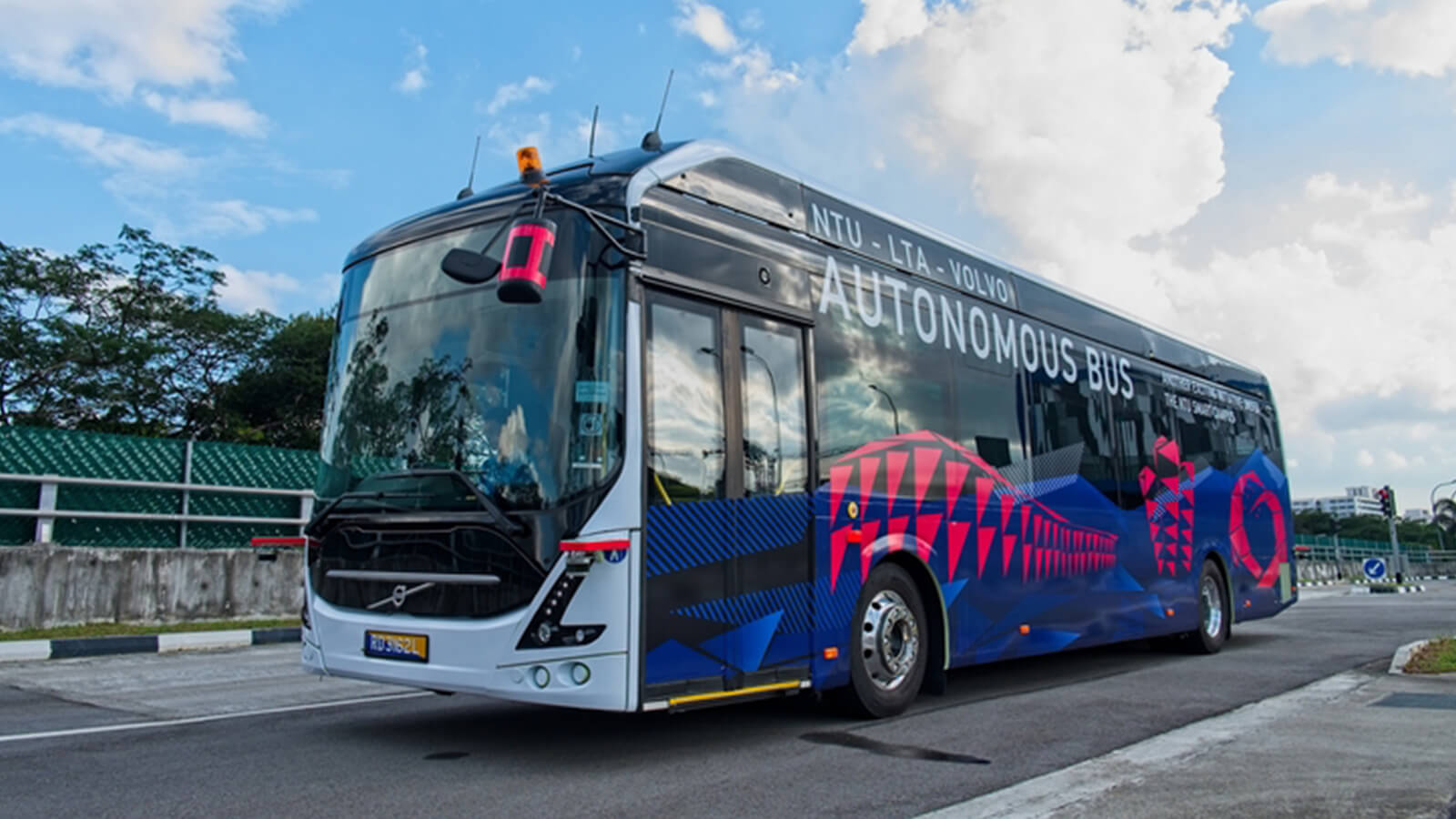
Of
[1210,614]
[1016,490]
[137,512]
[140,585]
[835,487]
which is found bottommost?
[1210,614]

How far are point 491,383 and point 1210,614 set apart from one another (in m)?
9.65

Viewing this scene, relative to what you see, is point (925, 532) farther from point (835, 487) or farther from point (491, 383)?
point (491, 383)

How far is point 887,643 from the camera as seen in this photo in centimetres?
693

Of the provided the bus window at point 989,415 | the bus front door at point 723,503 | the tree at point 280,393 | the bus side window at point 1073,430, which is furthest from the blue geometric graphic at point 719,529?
the tree at point 280,393

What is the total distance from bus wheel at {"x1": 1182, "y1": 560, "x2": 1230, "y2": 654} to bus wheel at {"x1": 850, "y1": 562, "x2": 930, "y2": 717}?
5.84 meters

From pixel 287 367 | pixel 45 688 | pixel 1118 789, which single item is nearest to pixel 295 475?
pixel 45 688

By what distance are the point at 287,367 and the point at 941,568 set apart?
3452 cm

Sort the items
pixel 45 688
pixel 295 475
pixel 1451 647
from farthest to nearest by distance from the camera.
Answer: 1. pixel 295 475
2. pixel 1451 647
3. pixel 45 688

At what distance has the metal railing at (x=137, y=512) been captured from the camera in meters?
12.5

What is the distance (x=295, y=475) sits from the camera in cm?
1562

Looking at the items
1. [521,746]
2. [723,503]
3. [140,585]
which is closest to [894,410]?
[723,503]

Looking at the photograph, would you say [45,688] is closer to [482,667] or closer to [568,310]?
[482,667]

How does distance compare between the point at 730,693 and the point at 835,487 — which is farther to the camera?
the point at 835,487

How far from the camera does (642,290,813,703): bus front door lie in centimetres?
541
